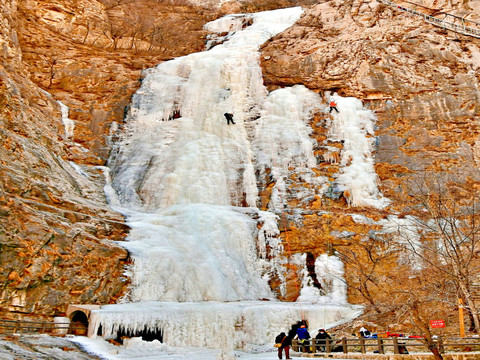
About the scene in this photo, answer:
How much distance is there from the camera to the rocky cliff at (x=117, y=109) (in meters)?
12.6

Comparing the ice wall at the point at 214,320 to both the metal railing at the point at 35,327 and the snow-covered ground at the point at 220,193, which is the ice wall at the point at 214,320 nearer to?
the snow-covered ground at the point at 220,193

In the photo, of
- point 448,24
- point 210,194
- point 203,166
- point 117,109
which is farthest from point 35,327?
point 448,24

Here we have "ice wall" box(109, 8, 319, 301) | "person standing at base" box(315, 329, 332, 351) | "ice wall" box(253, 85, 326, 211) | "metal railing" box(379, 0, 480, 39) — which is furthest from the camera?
"metal railing" box(379, 0, 480, 39)

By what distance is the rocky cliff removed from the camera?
494 inches

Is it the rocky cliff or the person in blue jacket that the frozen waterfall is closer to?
the rocky cliff

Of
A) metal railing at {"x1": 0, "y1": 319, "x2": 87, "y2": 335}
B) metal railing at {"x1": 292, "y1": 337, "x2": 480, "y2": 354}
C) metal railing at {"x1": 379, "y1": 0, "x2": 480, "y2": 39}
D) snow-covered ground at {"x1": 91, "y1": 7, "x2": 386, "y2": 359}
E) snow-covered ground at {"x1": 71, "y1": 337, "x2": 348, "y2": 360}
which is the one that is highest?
metal railing at {"x1": 379, "y1": 0, "x2": 480, "y2": 39}

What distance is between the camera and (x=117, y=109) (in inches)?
914

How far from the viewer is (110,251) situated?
13602mm

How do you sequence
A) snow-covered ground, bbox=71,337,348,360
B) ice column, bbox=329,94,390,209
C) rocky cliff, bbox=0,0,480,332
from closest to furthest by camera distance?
snow-covered ground, bbox=71,337,348,360 < rocky cliff, bbox=0,0,480,332 < ice column, bbox=329,94,390,209

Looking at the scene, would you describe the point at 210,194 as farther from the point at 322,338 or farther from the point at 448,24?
the point at 448,24

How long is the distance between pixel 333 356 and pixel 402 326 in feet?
11.3

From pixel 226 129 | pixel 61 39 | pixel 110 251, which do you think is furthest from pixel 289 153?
pixel 61 39

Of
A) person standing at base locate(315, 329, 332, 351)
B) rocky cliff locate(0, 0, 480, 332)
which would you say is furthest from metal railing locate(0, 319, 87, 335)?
person standing at base locate(315, 329, 332, 351)

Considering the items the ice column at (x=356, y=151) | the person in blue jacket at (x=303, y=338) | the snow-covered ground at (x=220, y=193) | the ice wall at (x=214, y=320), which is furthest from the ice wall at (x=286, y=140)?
the person in blue jacket at (x=303, y=338)
